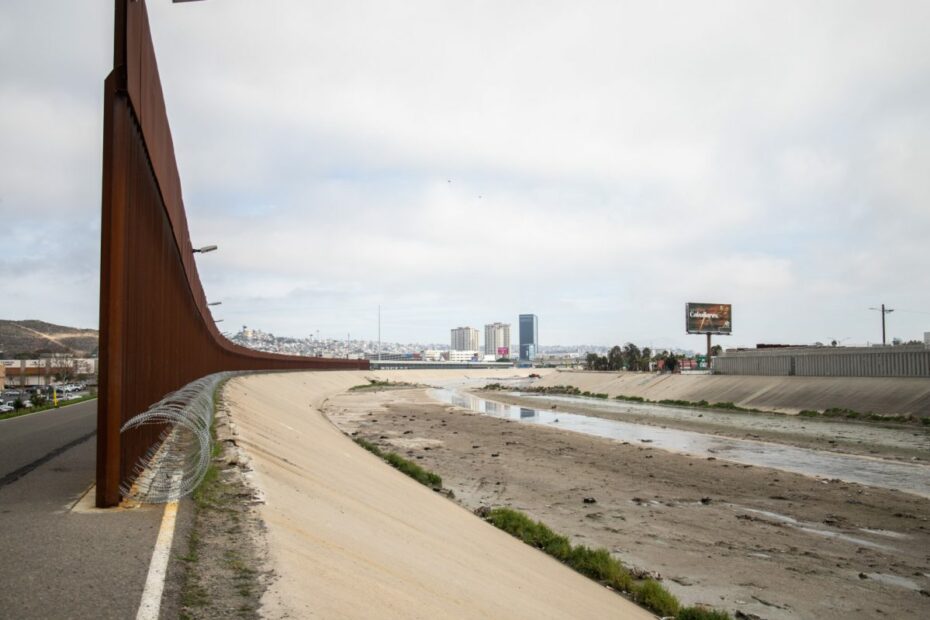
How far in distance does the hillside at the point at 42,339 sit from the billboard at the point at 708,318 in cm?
12457

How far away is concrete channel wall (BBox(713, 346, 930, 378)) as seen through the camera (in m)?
46.3

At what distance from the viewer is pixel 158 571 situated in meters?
5.41

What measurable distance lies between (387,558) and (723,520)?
1138cm

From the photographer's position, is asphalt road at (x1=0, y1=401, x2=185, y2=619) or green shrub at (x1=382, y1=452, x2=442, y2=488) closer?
asphalt road at (x1=0, y1=401, x2=185, y2=619)

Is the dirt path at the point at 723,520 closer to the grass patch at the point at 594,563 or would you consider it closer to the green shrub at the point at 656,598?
the green shrub at the point at 656,598

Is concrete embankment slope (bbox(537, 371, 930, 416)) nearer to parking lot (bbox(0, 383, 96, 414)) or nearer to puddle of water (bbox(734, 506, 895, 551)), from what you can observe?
puddle of water (bbox(734, 506, 895, 551))

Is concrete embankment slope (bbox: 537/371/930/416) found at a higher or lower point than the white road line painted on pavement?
lower

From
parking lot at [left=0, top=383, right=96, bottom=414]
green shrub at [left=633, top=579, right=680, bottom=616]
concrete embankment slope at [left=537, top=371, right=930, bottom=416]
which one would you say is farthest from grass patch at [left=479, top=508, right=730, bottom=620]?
concrete embankment slope at [left=537, top=371, right=930, bottom=416]

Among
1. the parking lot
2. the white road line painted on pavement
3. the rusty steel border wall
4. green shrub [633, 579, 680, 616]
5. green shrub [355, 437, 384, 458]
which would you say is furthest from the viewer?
the parking lot

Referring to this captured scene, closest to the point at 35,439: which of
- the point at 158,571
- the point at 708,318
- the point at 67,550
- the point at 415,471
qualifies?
the point at 415,471

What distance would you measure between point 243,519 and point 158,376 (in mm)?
6693

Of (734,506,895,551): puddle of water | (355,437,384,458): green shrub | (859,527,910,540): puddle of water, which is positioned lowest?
(859,527,910,540): puddle of water

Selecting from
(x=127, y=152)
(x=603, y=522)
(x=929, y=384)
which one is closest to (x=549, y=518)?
(x=603, y=522)

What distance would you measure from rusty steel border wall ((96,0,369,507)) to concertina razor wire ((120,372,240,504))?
0.73ft
